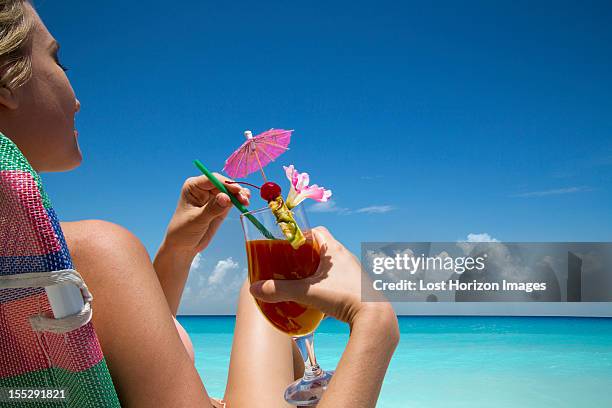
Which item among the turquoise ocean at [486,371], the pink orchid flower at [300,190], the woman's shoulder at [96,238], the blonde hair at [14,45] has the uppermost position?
the blonde hair at [14,45]

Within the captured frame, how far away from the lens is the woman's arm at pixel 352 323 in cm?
116

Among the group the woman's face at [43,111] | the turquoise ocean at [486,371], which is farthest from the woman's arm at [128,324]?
the turquoise ocean at [486,371]

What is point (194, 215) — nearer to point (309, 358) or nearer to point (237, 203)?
point (237, 203)

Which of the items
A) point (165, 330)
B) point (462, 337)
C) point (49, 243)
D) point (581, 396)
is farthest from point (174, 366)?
point (462, 337)

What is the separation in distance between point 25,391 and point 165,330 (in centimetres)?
31

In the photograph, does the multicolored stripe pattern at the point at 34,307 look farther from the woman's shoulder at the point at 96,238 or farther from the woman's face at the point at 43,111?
the woman's face at the point at 43,111

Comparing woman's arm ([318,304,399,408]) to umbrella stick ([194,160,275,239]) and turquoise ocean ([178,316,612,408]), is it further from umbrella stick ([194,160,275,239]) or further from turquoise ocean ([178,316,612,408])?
turquoise ocean ([178,316,612,408])

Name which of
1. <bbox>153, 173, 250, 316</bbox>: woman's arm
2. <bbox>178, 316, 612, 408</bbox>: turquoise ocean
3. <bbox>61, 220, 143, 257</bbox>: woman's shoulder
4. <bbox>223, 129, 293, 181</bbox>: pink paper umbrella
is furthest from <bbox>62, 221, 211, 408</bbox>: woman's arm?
<bbox>178, 316, 612, 408</bbox>: turquoise ocean

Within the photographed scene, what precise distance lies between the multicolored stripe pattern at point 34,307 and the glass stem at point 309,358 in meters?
0.65

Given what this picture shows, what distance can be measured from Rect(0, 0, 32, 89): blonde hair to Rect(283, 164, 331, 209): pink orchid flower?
64 centimetres

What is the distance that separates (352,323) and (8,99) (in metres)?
0.90

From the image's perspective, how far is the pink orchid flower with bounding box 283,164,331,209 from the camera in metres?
A: 1.35

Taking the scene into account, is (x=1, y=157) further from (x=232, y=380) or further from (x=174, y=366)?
(x=232, y=380)

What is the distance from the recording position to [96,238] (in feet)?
3.91
